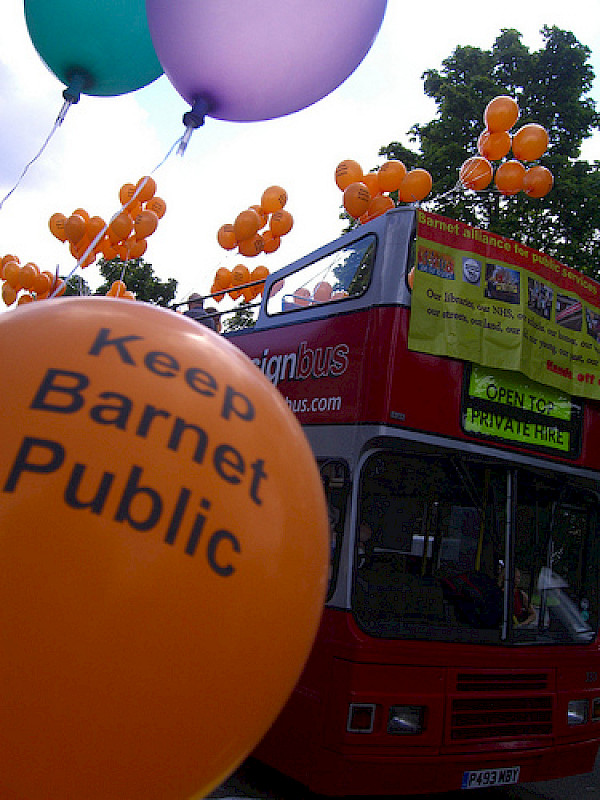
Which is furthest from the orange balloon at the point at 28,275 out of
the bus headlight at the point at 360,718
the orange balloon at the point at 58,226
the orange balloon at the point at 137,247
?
the bus headlight at the point at 360,718

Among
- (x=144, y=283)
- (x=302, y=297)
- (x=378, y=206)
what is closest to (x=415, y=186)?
(x=378, y=206)

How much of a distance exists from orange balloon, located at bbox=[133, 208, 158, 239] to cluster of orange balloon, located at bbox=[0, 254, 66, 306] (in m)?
2.37

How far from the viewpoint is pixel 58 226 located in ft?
35.0

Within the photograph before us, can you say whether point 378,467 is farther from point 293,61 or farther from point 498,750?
point 293,61

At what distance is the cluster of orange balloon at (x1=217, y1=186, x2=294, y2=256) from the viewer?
973 cm

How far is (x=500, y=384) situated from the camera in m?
5.11

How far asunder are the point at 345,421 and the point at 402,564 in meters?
1.06

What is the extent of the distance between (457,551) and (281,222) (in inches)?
→ 249

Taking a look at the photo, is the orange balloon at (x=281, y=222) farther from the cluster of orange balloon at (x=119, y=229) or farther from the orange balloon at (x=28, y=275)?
the orange balloon at (x=28, y=275)

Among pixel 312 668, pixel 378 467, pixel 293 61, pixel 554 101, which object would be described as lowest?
pixel 312 668

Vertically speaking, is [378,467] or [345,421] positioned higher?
[345,421]

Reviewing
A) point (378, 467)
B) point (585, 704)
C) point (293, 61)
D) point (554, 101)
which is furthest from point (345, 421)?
point (554, 101)

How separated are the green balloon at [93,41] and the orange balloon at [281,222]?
5.24m

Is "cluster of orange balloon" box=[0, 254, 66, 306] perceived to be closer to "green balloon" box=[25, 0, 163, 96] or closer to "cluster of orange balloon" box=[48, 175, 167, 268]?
"cluster of orange balloon" box=[48, 175, 167, 268]
